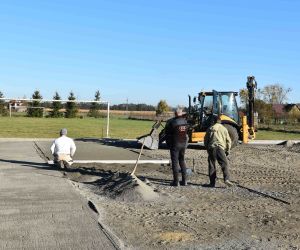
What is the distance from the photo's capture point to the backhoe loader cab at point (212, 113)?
2070 centimetres

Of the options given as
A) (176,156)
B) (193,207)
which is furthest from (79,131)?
(193,207)

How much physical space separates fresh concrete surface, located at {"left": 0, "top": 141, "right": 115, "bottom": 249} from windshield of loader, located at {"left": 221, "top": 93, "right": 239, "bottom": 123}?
1061 centimetres

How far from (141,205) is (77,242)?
2769 mm

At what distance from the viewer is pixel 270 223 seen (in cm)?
778

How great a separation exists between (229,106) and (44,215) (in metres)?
14.8

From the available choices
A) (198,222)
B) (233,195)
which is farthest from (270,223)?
(233,195)

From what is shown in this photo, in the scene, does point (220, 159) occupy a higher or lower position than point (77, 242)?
higher

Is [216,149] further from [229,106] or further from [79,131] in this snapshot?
[79,131]

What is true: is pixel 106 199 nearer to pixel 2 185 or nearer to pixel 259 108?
pixel 2 185

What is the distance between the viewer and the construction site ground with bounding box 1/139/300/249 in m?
6.82

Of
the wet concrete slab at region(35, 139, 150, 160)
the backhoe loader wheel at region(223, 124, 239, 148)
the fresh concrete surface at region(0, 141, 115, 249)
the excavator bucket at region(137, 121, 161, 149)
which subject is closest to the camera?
the fresh concrete surface at region(0, 141, 115, 249)

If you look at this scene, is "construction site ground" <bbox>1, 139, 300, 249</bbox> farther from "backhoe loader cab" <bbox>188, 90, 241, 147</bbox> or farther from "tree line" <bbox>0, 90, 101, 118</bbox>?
"tree line" <bbox>0, 90, 101, 118</bbox>

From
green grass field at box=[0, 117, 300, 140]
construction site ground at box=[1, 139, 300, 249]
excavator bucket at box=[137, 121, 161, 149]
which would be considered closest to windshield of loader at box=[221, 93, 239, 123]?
excavator bucket at box=[137, 121, 161, 149]

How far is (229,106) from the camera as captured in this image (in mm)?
21672
